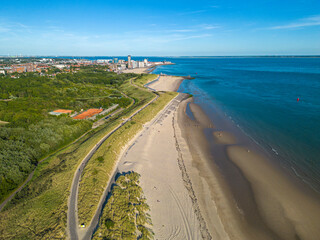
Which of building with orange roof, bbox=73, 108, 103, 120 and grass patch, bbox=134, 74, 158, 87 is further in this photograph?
grass patch, bbox=134, 74, 158, 87

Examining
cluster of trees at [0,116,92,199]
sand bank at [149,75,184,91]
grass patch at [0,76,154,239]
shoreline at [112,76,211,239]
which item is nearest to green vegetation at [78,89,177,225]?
grass patch at [0,76,154,239]

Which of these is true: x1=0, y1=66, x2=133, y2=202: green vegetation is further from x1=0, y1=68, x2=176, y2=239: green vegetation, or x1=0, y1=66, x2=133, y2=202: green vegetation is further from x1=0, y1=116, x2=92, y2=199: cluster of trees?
x1=0, y1=68, x2=176, y2=239: green vegetation

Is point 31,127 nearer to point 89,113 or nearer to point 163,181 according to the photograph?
point 89,113

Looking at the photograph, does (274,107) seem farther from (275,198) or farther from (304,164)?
(275,198)

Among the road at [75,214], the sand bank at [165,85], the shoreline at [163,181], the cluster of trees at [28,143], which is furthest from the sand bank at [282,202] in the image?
the sand bank at [165,85]

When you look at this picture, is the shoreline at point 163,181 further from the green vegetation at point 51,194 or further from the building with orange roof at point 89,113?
the building with orange roof at point 89,113

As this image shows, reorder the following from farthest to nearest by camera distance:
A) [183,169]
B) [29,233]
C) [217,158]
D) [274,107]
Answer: [274,107]
[217,158]
[183,169]
[29,233]

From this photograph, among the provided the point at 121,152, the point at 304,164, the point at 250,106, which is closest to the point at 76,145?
the point at 121,152

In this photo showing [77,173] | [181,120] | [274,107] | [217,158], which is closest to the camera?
[77,173]
